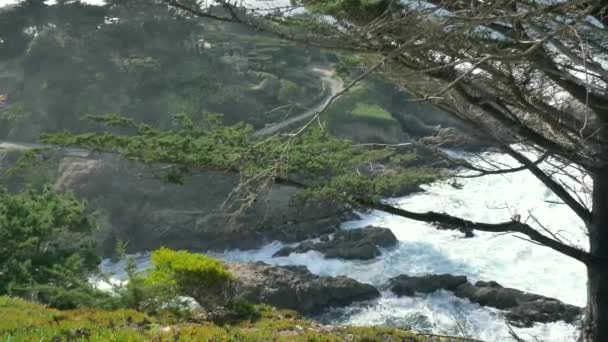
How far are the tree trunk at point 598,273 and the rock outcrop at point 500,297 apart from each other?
378 inches

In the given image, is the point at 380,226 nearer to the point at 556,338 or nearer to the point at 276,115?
the point at 556,338

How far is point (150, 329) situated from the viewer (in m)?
7.92

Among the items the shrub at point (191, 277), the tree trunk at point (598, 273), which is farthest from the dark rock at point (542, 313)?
the tree trunk at point (598, 273)

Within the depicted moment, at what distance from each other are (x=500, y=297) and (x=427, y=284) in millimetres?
2151

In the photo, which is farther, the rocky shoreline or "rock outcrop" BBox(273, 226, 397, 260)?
"rock outcrop" BBox(273, 226, 397, 260)

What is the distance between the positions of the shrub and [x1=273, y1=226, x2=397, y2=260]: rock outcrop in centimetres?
1259

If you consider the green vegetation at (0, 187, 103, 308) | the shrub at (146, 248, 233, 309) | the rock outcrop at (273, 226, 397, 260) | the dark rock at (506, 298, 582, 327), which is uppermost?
the shrub at (146, 248, 233, 309)

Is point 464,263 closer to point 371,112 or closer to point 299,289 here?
point 299,289

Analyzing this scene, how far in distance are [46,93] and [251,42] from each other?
13.5 meters

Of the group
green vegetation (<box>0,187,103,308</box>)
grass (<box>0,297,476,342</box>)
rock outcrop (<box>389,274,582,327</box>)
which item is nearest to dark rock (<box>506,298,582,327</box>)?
rock outcrop (<box>389,274,582,327</box>)

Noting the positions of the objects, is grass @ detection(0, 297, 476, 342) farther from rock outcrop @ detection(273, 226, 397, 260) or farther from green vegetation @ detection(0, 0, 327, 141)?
green vegetation @ detection(0, 0, 327, 141)

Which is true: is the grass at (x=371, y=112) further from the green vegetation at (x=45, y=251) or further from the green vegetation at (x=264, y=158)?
the green vegetation at (x=264, y=158)

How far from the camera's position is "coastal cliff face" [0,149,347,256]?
2598cm

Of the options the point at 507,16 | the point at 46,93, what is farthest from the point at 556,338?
the point at 46,93
